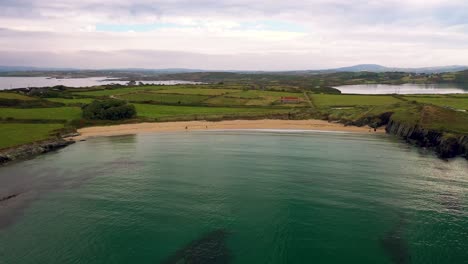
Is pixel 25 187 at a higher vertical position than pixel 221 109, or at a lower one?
lower

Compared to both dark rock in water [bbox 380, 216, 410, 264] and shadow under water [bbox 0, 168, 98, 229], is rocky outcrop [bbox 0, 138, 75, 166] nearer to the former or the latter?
shadow under water [bbox 0, 168, 98, 229]

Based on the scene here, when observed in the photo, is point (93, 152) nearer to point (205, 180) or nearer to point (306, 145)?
point (205, 180)

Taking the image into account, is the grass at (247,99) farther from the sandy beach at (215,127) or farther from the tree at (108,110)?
the tree at (108,110)

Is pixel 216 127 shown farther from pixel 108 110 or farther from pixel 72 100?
pixel 72 100

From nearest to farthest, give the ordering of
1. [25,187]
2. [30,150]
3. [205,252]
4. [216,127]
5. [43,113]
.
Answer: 1. [205,252]
2. [25,187]
3. [30,150]
4. [216,127]
5. [43,113]

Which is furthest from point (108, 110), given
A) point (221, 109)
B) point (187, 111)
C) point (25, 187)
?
point (25, 187)

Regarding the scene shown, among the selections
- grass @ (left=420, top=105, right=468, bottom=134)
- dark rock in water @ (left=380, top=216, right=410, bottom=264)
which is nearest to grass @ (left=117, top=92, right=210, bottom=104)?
grass @ (left=420, top=105, right=468, bottom=134)

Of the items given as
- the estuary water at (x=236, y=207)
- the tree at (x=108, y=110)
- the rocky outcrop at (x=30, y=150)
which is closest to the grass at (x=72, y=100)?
the tree at (x=108, y=110)

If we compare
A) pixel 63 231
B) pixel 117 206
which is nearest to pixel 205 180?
pixel 117 206
